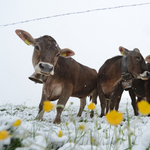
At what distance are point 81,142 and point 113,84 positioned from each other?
4.21m

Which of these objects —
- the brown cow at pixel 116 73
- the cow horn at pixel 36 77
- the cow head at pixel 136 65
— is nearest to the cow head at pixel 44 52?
the cow horn at pixel 36 77

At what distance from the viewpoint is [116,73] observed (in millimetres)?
5352

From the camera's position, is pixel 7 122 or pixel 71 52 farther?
pixel 71 52

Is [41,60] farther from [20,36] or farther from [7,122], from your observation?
[7,122]

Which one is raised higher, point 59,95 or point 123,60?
point 123,60

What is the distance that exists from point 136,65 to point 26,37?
11.2ft

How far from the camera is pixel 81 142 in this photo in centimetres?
146

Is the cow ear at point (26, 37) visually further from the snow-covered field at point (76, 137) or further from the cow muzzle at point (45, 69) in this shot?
the snow-covered field at point (76, 137)

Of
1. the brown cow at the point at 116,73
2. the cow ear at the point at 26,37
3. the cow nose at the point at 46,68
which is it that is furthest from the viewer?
the brown cow at the point at 116,73

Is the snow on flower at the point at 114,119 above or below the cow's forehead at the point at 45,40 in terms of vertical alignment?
below

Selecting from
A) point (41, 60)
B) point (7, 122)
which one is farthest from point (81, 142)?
point (41, 60)

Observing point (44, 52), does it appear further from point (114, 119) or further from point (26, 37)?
point (114, 119)

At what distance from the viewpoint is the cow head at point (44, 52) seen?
3.48 meters

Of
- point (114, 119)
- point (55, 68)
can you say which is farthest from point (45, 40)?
point (114, 119)
